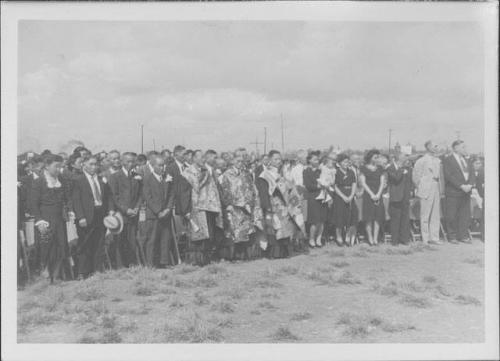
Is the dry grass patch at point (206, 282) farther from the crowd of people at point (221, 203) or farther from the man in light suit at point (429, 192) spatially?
the man in light suit at point (429, 192)

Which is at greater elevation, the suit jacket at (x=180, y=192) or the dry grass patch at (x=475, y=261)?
the suit jacket at (x=180, y=192)

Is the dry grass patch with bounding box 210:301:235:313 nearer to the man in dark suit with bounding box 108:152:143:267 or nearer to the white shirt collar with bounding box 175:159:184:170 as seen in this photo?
the man in dark suit with bounding box 108:152:143:267

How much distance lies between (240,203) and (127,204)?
1.42 meters

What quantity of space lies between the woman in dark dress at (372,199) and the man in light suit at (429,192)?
466 mm

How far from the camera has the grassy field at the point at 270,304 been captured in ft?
21.0

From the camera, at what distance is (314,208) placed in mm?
7648

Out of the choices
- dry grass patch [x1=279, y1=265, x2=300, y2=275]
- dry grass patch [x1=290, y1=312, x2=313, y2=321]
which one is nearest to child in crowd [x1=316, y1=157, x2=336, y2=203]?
dry grass patch [x1=279, y1=265, x2=300, y2=275]

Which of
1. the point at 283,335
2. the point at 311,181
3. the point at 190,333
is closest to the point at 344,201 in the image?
the point at 311,181

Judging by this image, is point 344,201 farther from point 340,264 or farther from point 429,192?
point 429,192

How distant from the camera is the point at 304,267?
7.08 m


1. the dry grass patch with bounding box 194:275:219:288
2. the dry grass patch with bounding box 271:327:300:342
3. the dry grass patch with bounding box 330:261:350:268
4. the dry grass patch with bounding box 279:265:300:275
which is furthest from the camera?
the dry grass patch with bounding box 330:261:350:268

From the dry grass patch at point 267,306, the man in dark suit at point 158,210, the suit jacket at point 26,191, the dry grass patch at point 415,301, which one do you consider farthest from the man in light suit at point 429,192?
the suit jacket at point 26,191

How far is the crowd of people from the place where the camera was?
6.77 metres

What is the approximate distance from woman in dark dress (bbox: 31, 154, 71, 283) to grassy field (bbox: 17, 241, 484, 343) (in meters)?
0.25
